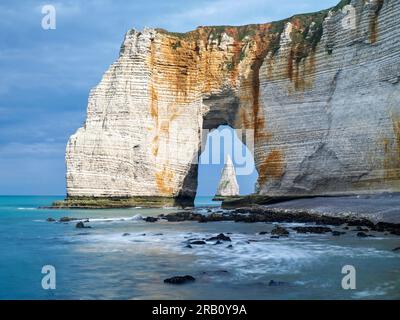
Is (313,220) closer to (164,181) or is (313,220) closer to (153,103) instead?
(164,181)

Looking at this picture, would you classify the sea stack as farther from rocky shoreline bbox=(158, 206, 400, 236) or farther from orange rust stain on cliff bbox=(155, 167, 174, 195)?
rocky shoreline bbox=(158, 206, 400, 236)

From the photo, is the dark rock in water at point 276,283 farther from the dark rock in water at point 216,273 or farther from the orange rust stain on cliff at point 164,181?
the orange rust stain on cliff at point 164,181

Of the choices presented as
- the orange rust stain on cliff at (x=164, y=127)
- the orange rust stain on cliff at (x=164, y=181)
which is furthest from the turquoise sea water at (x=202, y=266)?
the orange rust stain on cliff at (x=164, y=127)

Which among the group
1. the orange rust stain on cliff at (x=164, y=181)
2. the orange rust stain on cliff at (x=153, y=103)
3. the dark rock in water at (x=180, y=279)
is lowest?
the dark rock in water at (x=180, y=279)

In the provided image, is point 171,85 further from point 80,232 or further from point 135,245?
point 135,245

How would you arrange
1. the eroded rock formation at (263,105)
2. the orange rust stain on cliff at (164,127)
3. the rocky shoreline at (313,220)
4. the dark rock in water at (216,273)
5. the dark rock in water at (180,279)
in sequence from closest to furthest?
1. the dark rock in water at (180,279)
2. the dark rock in water at (216,273)
3. the rocky shoreline at (313,220)
4. the eroded rock formation at (263,105)
5. the orange rust stain on cliff at (164,127)
